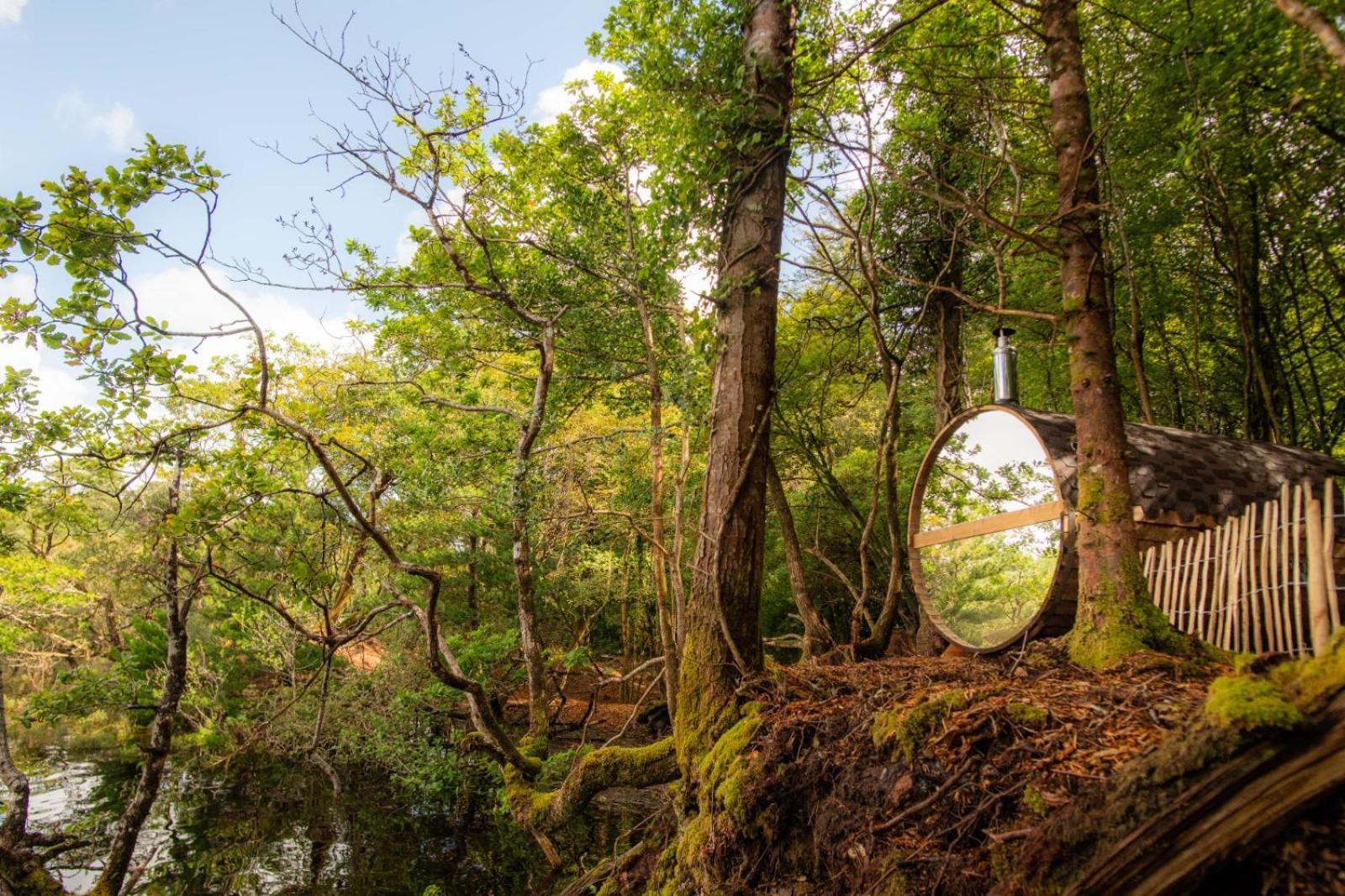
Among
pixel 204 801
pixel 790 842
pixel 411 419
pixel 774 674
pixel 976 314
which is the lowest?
pixel 204 801

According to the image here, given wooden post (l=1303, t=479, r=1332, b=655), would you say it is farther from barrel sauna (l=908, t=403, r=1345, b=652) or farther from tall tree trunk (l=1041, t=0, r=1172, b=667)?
barrel sauna (l=908, t=403, r=1345, b=652)

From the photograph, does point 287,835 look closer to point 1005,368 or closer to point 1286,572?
point 1005,368

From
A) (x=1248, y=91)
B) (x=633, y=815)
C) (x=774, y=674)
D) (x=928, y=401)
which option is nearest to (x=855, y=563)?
(x=928, y=401)

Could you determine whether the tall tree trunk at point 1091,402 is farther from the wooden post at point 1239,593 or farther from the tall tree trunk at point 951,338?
the tall tree trunk at point 951,338

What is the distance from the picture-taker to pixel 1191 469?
3.94m

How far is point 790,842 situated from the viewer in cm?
256

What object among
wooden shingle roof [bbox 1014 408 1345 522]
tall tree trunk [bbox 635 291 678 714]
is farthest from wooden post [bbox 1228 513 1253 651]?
tall tree trunk [bbox 635 291 678 714]

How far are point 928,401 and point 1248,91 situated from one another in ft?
17.8

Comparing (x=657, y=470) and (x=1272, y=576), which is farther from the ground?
(x=657, y=470)

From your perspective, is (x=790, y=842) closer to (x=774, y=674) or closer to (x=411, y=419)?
(x=774, y=674)

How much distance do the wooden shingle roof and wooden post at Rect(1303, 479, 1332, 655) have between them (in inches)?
64.4

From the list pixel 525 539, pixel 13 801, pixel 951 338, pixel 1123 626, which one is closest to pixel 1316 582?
pixel 1123 626

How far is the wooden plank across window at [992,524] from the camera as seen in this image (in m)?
4.02

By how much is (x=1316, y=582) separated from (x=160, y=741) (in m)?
7.48
